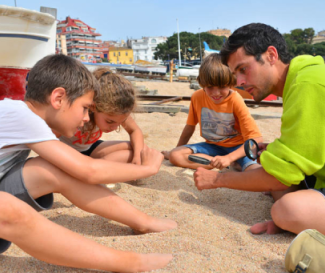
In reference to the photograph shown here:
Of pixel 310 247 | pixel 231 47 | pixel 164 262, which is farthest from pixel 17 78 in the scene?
pixel 310 247

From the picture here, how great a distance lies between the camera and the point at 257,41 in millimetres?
1963

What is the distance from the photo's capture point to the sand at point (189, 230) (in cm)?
146

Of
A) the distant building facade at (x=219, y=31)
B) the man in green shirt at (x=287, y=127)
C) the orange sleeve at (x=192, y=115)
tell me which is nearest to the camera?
the man in green shirt at (x=287, y=127)

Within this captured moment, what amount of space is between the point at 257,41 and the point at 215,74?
862 mm

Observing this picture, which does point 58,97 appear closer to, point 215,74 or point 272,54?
point 272,54

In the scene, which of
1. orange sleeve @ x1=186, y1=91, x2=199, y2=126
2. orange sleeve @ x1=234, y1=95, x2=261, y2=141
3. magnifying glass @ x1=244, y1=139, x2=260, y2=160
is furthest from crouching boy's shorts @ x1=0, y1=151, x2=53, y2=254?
orange sleeve @ x1=186, y1=91, x2=199, y2=126

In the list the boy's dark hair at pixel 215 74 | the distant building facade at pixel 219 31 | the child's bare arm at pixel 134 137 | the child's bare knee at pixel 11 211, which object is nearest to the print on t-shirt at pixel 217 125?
the boy's dark hair at pixel 215 74

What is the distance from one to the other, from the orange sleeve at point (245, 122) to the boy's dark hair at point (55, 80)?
69.2 inches

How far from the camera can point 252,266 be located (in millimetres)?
1444

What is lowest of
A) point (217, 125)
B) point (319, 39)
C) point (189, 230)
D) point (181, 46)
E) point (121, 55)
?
point (189, 230)

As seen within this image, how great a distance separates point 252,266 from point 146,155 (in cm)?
92

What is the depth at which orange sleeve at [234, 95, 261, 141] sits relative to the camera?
2943mm

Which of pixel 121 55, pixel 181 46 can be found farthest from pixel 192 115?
pixel 121 55

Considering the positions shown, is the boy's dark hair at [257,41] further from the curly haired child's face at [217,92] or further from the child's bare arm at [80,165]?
the child's bare arm at [80,165]
